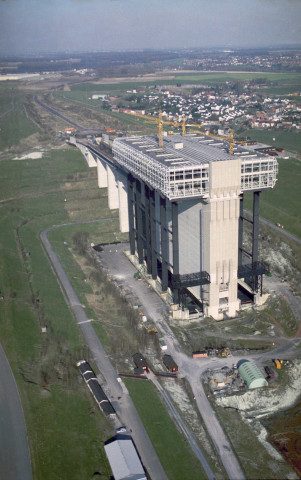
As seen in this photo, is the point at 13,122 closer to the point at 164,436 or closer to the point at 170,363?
the point at 170,363

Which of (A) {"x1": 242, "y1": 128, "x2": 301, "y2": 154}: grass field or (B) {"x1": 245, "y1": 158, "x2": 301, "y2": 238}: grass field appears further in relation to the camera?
(A) {"x1": 242, "y1": 128, "x2": 301, "y2": 154}: grass field

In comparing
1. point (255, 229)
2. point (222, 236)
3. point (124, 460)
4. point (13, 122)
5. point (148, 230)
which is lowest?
point (124, 460)

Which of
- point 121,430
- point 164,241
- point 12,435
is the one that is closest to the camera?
point 12,435

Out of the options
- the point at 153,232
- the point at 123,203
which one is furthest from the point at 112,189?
the point at 153,232

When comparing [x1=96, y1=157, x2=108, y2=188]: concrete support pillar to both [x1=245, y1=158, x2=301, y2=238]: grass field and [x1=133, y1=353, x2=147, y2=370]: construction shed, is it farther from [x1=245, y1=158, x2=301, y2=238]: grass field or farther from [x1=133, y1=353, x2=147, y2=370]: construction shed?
[x1=133, y1=353, x2=147, y2=370]: construction shed

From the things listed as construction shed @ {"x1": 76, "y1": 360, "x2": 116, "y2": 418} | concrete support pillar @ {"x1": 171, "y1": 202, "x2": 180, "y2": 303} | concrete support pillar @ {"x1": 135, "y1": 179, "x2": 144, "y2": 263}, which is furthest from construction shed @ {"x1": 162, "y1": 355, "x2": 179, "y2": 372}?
concrete support pillar @ {"x1": 135, "y1": 179, "x2": 144, "y2": 263}

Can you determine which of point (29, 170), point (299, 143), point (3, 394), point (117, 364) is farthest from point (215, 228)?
point (299, 143)
